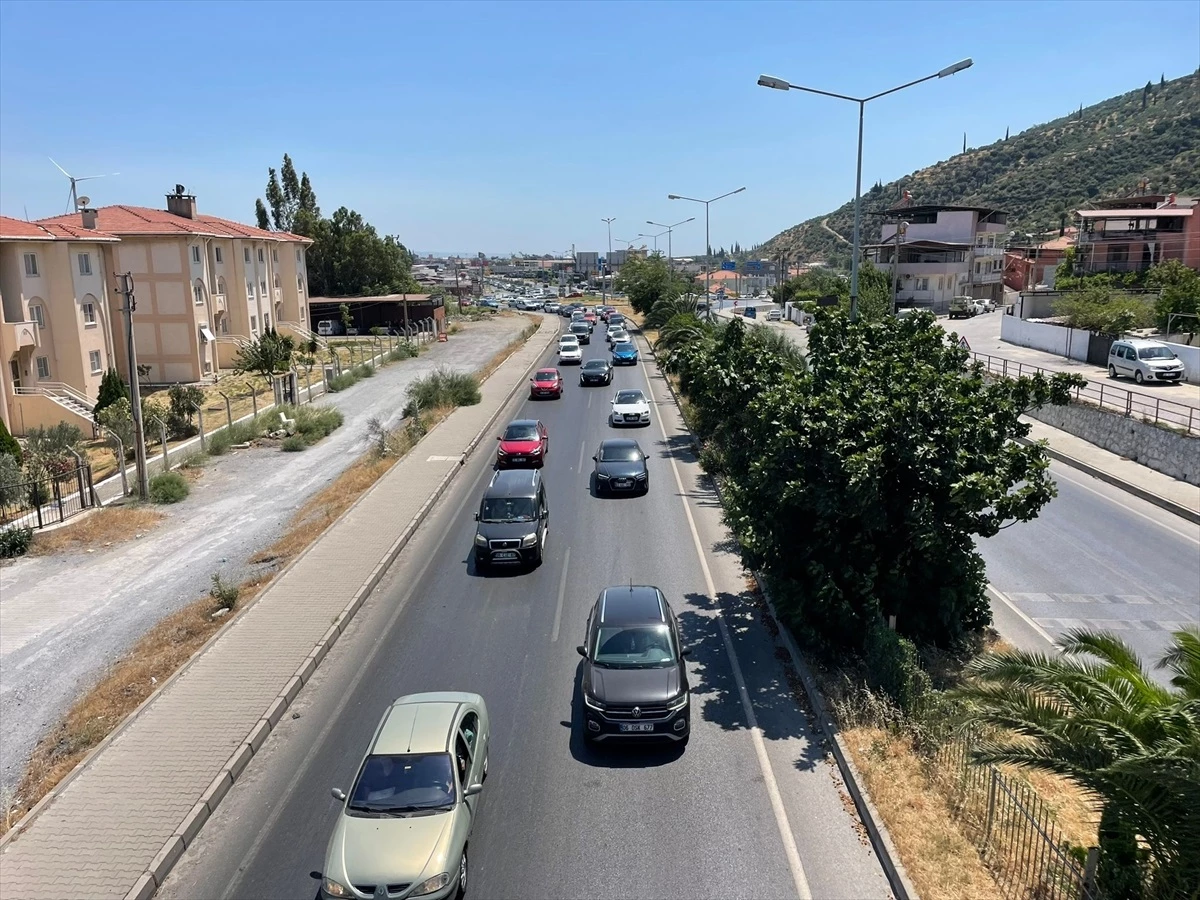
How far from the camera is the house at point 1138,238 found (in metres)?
59.0

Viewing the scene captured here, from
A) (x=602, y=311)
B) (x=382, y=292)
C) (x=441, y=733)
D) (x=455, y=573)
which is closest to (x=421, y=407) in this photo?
(x=455, y=573)

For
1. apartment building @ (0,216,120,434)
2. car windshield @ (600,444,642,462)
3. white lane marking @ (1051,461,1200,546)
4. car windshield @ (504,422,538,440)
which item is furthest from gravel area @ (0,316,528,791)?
white lane marking @ (1051,461,1200,546)

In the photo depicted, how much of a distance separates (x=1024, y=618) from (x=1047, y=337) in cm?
3416

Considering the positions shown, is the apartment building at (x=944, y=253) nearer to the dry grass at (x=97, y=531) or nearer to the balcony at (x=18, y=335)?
the balcony at (x=18, y=335)

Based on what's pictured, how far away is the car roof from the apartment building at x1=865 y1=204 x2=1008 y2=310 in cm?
6324

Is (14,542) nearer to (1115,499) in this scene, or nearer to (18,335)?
(18,335)

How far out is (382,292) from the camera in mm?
88750

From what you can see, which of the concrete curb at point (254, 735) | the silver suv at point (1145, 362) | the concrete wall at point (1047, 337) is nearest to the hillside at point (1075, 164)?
the concrete wall at point (1047, 337)

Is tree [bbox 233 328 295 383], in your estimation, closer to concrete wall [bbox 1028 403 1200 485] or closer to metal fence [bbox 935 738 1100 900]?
concrete wall [bbox 1028 403 1200 485]

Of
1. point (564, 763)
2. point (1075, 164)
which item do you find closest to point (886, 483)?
point (564, 763)

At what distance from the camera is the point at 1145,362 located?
1353 inches

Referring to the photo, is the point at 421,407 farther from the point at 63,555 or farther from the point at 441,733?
the point at 441,733

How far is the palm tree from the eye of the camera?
279 inches

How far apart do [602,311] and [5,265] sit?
229 feet
